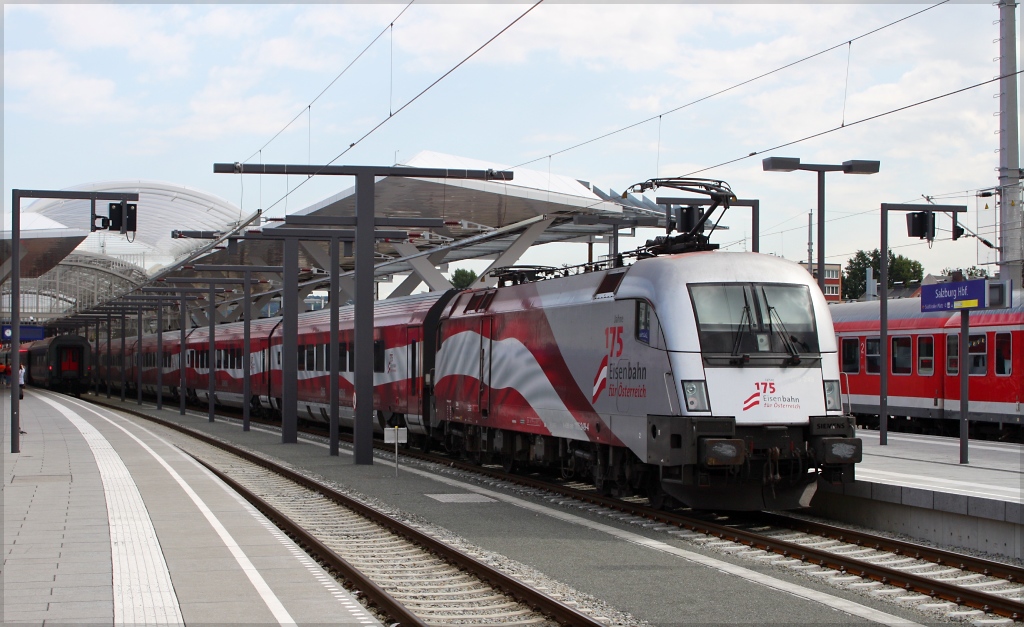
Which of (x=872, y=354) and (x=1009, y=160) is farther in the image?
(x=872, y=354)

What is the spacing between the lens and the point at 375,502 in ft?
52.7

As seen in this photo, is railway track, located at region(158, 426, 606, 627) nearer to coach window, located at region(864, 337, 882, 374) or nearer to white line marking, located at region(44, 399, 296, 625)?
white line marking, located at region(44, 399, 296, 625)

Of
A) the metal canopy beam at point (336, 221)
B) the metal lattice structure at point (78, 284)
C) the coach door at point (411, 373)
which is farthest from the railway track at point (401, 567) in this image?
the metal lattice structure at point (78, 284)

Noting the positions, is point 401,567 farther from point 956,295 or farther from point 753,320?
point 956,295

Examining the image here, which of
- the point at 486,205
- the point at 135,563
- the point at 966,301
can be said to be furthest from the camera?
the point at 486,205

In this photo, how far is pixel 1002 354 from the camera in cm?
2428

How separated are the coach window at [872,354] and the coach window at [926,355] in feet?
5.28

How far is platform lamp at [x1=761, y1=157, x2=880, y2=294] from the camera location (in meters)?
20.4

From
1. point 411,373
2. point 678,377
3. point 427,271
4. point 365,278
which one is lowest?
point 411,373

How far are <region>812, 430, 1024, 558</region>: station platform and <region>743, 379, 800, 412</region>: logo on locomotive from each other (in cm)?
139

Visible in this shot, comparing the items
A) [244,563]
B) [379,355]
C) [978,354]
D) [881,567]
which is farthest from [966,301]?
[379,355]

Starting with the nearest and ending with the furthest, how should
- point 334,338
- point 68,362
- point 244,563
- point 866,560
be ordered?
point 244,563
point 866,560
point 334,338
point 68,362

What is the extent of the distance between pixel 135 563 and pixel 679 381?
20.7ft

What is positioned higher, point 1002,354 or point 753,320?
point 753,320
